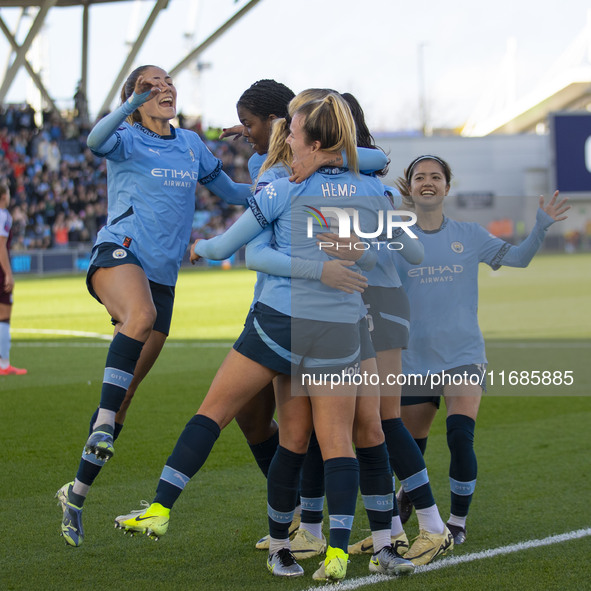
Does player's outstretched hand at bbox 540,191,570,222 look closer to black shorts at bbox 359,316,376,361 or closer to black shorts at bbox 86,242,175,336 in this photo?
black shorts at bbox 359,316,376,361

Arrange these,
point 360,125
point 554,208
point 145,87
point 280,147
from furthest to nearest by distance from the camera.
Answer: point 554,208, point 145,87, point 360,125, point 280,147

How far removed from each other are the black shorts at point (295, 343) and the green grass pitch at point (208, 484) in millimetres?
895

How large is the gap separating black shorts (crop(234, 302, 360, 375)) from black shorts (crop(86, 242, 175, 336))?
1125mm

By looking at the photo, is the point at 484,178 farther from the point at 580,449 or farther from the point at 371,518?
the point at 371,518

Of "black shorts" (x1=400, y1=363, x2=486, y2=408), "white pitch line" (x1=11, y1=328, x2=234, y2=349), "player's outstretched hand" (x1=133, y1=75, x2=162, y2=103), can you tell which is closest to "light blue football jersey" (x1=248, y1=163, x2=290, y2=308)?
"player's outstretched hand" (x1=133, y1=75, x2=162, y2=103)

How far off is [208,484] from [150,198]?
1812mm

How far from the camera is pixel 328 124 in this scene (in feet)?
11.9

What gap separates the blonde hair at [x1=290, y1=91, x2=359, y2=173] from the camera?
143 inches

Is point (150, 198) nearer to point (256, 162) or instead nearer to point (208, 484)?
point (256, 162)

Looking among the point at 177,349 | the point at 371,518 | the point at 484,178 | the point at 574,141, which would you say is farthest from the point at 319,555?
the point at 484,178

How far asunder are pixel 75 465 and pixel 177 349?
20.5 feet

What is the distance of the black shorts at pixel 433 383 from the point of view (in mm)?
4543

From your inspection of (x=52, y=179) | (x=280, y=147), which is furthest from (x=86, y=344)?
(x=52, y=179)

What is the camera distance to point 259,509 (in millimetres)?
5078
